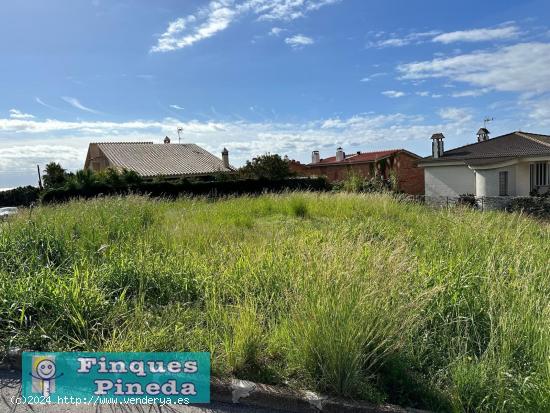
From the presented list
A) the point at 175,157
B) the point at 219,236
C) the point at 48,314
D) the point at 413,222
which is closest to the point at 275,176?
the point at 175,157

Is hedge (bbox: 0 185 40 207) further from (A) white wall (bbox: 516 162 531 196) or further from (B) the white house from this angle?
(A) white wall (bbox: 516 162 531 196)

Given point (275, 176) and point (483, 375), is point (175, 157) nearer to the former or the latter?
point (275, 176)

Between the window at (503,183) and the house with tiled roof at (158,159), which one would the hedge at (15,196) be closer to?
the house with tiled roof at (158,159)

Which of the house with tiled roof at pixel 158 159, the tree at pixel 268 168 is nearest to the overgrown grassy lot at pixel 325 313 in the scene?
the tree at pixel 268 168

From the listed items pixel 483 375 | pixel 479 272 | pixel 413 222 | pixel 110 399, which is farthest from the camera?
pixel 413 222

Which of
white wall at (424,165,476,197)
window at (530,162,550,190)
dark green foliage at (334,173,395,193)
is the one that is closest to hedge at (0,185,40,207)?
dark green foliage at (334,173,395,193)

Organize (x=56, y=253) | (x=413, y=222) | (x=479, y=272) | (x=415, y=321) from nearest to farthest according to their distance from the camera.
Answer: (x=415, y=321) → (x=479, y=272) → (x=56, y=253) → (x=413, y=222)

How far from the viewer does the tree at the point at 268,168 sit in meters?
25.0

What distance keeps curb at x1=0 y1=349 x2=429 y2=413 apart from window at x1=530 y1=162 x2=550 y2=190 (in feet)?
85.7

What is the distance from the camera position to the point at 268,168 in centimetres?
2528

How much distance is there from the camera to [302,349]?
8.56 feet

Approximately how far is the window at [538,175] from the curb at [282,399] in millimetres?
26114

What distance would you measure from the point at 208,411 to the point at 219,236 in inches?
155

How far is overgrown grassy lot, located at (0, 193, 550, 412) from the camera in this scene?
2.45 meters
